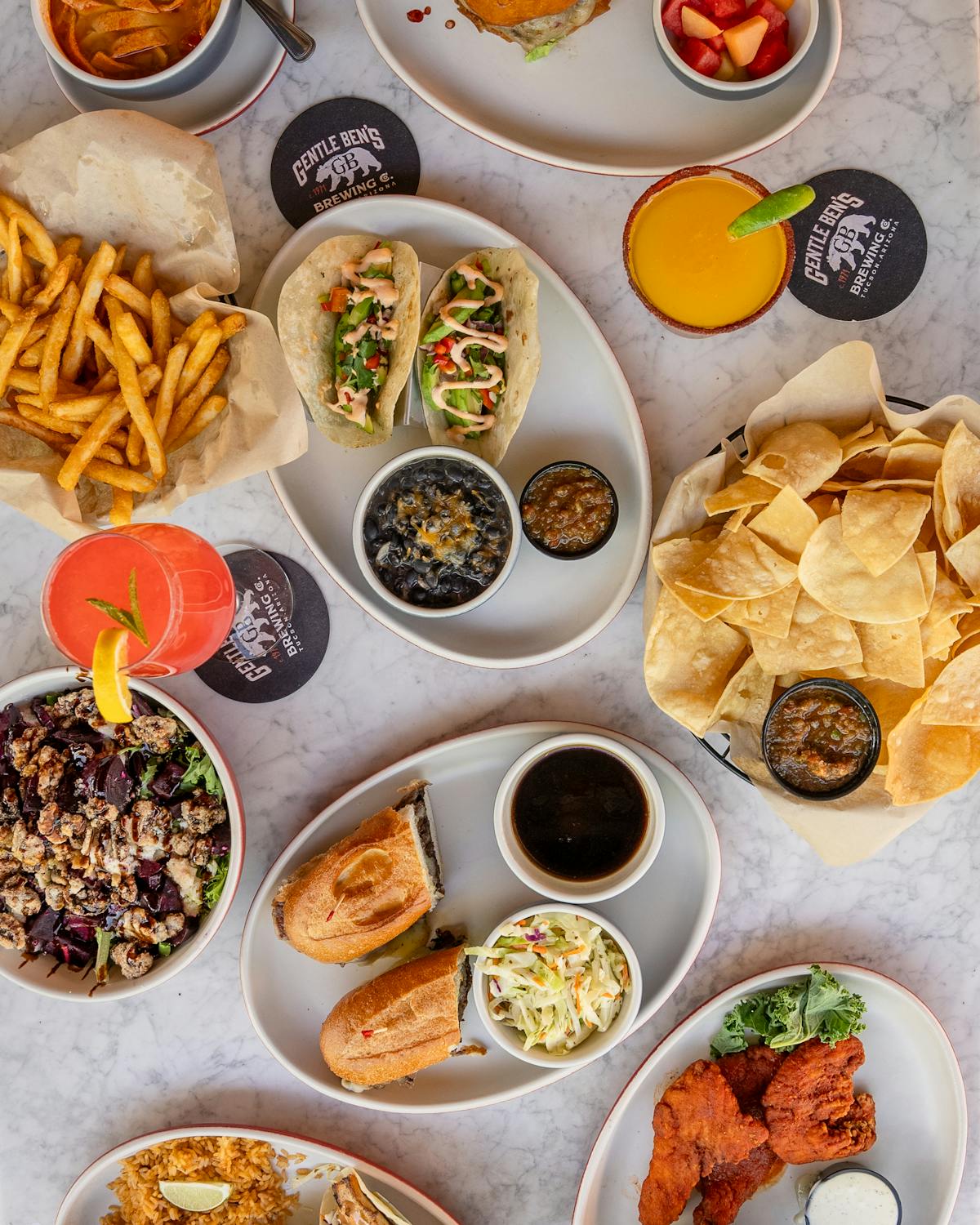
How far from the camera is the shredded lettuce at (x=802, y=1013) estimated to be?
242 cm

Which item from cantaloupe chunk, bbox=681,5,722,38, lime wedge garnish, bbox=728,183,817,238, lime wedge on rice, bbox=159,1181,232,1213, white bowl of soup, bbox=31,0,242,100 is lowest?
lime wedge on rice, bbox=159,1181,232,1213

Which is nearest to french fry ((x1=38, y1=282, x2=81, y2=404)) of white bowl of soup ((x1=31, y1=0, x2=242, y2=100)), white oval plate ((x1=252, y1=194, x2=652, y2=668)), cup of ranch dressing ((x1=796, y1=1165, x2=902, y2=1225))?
white oval plate ((x1=252, y1=194, x2=652, y2=668))

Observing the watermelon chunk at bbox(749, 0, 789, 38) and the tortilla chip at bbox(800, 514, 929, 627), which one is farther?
the watermelon chunk at bbox(749, 0, 789, 38)

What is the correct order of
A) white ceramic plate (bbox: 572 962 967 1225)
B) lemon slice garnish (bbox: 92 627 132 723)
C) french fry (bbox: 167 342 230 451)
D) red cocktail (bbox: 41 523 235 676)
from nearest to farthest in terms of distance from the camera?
lemon slice garnish (bbox: 92 627 132 723) < red cocktail (bbox: 41 523 235 676) < french fry (bbox: 167 342 230 451) < white ceramic plate (bbox: 572 962 967 1225)

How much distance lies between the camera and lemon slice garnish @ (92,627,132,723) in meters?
1.75

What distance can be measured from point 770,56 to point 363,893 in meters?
2.19

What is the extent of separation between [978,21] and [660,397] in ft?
3.88

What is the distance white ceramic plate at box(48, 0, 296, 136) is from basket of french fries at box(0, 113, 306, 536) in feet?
0.68

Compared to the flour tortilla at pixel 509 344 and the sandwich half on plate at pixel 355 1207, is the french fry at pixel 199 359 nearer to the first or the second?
the flour tortilla at pixel 509 344

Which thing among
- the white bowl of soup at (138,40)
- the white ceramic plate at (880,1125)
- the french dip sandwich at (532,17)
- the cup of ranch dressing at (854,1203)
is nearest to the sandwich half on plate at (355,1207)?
the white ceramic plate at (880,1125)

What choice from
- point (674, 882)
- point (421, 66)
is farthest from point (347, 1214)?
point (421, 66)

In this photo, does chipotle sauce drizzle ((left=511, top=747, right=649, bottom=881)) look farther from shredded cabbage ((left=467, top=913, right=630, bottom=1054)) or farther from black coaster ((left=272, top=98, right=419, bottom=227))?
black coaster ((left=272, top=98, right=419, bottom=227))

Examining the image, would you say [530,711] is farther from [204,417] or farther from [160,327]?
[160,327]

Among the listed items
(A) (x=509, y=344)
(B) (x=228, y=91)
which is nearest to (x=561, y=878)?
(A) (x=509, y=344)
